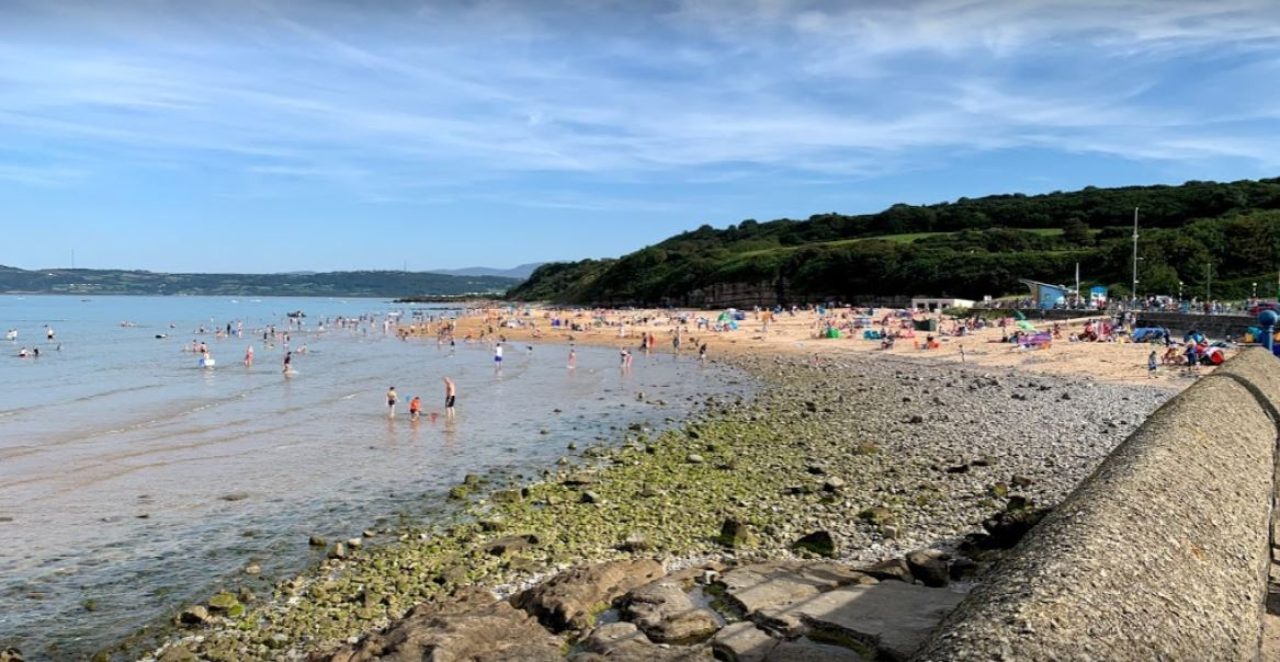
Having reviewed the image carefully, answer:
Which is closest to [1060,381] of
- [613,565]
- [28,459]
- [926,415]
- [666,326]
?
[926,415]

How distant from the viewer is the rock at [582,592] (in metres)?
9.06

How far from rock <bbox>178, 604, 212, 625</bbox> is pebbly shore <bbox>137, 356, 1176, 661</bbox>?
0.02m

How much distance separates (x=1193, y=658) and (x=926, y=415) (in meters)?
21.7

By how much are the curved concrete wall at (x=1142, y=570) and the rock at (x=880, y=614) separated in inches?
74.3

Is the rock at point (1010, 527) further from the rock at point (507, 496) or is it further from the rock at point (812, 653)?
the rock at point (507, 496)

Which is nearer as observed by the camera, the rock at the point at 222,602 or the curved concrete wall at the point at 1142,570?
the curved concrete wall at the point at 1142,570

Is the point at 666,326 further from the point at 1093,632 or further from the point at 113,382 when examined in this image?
the point at 1093,632

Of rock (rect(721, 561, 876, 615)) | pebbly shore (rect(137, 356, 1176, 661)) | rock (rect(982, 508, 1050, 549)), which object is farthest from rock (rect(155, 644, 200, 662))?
rock (rect(982, 508, 1050, 549))

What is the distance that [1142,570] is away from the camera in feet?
18.7

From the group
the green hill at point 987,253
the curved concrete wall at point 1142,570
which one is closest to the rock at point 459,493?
the curved concrete wall at point 1142,570

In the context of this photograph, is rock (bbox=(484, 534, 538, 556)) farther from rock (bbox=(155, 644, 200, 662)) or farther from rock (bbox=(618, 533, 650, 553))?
rock (bbox=(155, 644, 200, 662))

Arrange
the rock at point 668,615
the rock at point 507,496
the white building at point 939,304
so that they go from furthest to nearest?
the white building at point 939,304 < the rock at point 507,496 < the rock at point 668,615

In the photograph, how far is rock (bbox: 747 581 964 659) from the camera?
791 cm

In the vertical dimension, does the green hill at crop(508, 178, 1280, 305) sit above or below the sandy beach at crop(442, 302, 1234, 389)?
above
